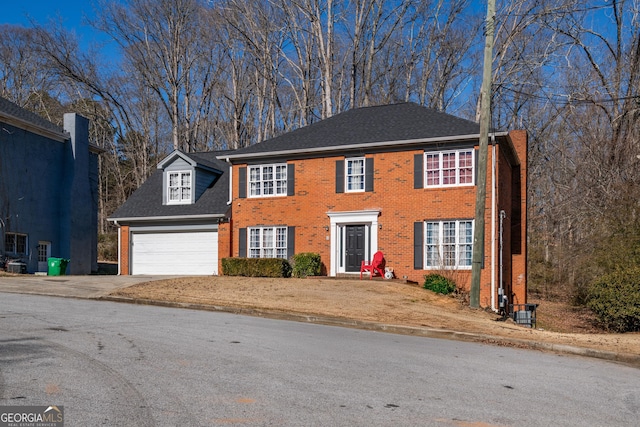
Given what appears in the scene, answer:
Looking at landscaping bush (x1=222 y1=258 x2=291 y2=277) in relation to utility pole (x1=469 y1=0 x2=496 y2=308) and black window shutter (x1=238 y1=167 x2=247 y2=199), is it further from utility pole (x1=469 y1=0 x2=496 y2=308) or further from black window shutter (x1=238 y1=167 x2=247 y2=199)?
utility pole (x1=469 y1=0 x2=496 y2=308)

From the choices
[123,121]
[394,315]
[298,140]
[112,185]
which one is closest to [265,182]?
[298,140]

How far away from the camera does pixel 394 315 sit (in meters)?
16.1

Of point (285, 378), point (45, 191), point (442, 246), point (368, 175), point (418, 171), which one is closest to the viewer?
point (285, 378)

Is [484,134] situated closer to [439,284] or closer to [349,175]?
[439,284]

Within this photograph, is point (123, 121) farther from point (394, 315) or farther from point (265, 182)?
point (394, 315)

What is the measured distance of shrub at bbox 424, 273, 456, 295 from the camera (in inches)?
871

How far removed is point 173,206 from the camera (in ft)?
94.7

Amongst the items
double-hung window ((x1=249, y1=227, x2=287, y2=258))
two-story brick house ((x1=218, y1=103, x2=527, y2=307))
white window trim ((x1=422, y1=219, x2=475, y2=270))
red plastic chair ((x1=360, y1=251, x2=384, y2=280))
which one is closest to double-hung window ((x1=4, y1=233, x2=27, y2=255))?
two-story brick house ((x1=218, y1=103, x2=527, y2=307))

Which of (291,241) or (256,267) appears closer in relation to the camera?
(256,267)

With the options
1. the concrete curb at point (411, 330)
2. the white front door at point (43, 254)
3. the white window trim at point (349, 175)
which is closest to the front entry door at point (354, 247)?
the white window trim at point (349, 175)

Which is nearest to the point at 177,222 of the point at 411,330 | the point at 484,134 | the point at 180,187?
the point at 180,187

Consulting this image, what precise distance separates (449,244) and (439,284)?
1754 millimetres

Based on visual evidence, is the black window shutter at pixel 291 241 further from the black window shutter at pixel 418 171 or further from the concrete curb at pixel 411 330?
the concrete curb at pixel 411 330

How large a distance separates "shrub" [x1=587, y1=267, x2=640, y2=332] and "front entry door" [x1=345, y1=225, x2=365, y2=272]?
8.97 m
